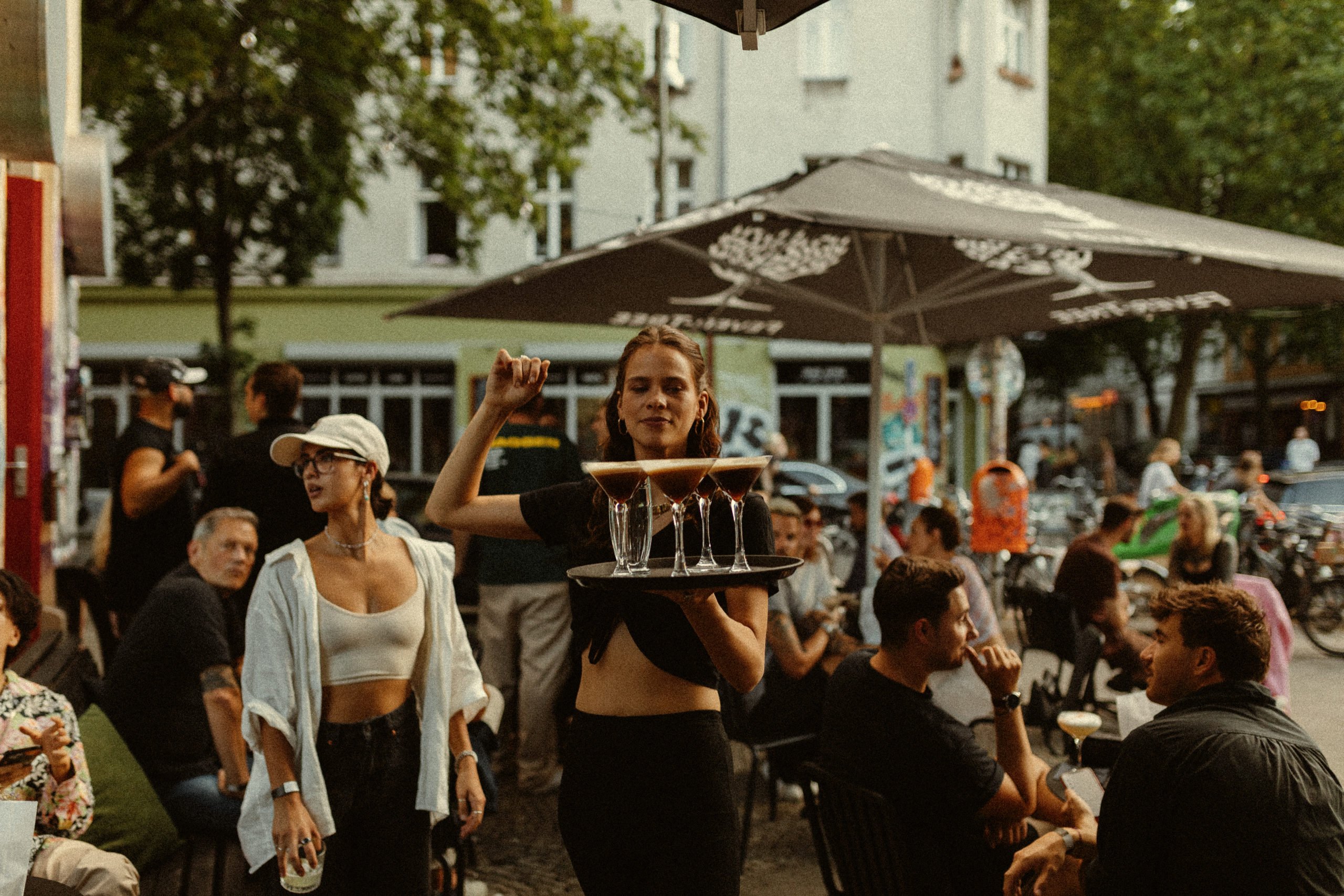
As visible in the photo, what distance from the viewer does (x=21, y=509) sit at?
6.46 metres

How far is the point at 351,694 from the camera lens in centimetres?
289

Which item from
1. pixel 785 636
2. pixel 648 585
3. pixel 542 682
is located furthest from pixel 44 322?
pixel 648 585

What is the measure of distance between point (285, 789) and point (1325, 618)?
966 centimetres

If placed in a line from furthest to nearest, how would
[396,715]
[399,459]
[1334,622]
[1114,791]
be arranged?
1. [399,459]
2. [1334,622]
3. [396,715]
4. [1114,791]

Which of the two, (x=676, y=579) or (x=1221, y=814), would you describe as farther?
(x=1221, y=814)

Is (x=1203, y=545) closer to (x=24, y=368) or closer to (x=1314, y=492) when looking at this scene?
(x=24, y=368)

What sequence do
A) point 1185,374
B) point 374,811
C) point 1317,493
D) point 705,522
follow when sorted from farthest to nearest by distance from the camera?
1. point 1185,374
2. point 1317,493
3. point 374,811
4. point 705,522

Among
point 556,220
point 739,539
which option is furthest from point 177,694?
point 556,220

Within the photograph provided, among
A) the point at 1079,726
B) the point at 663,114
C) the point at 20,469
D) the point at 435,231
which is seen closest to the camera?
the point at 1079,726

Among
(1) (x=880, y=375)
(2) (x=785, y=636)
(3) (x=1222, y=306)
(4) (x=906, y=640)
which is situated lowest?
(2) (x=785, y=636)

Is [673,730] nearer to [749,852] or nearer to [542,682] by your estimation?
[749,852]

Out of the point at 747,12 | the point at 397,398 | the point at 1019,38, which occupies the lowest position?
the point at 397,398

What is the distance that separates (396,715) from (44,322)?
16.8 ft

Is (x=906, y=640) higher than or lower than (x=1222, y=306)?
lower
